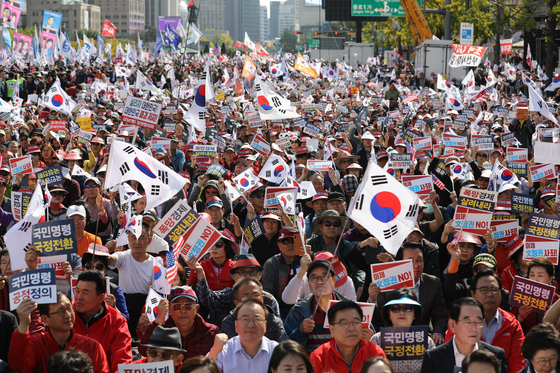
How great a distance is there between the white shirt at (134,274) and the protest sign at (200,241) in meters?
0.35

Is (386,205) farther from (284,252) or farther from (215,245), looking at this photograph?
(215,245)

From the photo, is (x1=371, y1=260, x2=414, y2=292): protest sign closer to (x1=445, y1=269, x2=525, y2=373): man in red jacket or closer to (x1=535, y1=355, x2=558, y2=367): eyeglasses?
(x1=445, y1=269, x2=525, y2=373): man in red jacket

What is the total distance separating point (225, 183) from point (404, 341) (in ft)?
17.0

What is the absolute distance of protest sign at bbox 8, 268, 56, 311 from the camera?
5207 mm

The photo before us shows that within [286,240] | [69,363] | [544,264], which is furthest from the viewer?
[286,240]

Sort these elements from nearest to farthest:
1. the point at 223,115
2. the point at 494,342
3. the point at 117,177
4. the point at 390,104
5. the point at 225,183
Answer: the point at 494,342 → the point at 117,177 → the point at 225,183 → the point at 223,115 → the point at 390,104

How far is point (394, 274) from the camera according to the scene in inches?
244

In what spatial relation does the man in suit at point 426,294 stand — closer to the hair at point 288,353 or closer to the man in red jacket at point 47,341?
the hair at point 288,353

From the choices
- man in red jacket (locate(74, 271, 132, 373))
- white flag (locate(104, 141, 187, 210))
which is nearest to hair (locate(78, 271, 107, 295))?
man in red jacket (locate(74, 271, 132, 373))

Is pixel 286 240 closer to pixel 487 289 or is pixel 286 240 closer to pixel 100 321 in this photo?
pixel 487 289

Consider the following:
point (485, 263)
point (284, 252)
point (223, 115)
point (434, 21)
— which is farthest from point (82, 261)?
point (434, 21)

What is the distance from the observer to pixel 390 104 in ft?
74.1

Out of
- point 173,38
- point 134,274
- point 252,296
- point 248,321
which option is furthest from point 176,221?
point 173,38

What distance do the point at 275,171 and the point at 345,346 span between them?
597 centimetres
